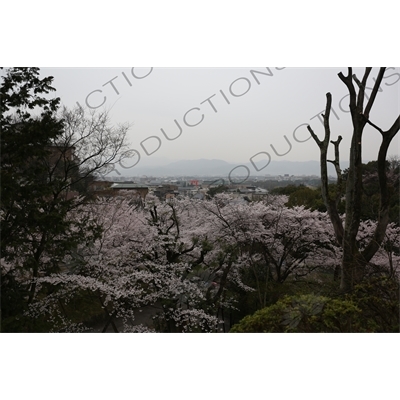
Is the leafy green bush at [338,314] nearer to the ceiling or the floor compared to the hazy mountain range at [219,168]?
nearer to the floor

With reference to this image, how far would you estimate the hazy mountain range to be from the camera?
11.0 ft

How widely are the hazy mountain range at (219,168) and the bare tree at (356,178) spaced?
0.69ft

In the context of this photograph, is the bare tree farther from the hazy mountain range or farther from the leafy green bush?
the leafy green bush

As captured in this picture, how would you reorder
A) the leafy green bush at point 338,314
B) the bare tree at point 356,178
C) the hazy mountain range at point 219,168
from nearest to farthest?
the leafy green bush at point 338,314 < the bare tree at point 356,178 < the hazy mountain range at point 219,168

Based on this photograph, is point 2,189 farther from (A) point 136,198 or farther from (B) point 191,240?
(B) point 191,240

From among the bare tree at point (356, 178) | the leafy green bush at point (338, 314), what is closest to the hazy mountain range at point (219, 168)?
the bare tree at point (356, 178)

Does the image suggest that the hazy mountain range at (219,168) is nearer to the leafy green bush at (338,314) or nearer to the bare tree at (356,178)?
the bare tree at (356,178)

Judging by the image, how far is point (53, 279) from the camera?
311 centimetres

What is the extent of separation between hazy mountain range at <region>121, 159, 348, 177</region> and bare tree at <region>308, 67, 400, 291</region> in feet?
0.69

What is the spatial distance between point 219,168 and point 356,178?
136 cm

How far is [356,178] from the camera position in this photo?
10.1 feet

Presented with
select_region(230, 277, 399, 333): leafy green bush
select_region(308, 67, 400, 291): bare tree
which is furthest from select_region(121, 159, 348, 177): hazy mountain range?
select_region(230, 277, 399, 333): leafy green bush

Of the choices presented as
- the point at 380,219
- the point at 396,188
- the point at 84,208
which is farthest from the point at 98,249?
the point at 396,188

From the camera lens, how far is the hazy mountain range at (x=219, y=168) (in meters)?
3.37
